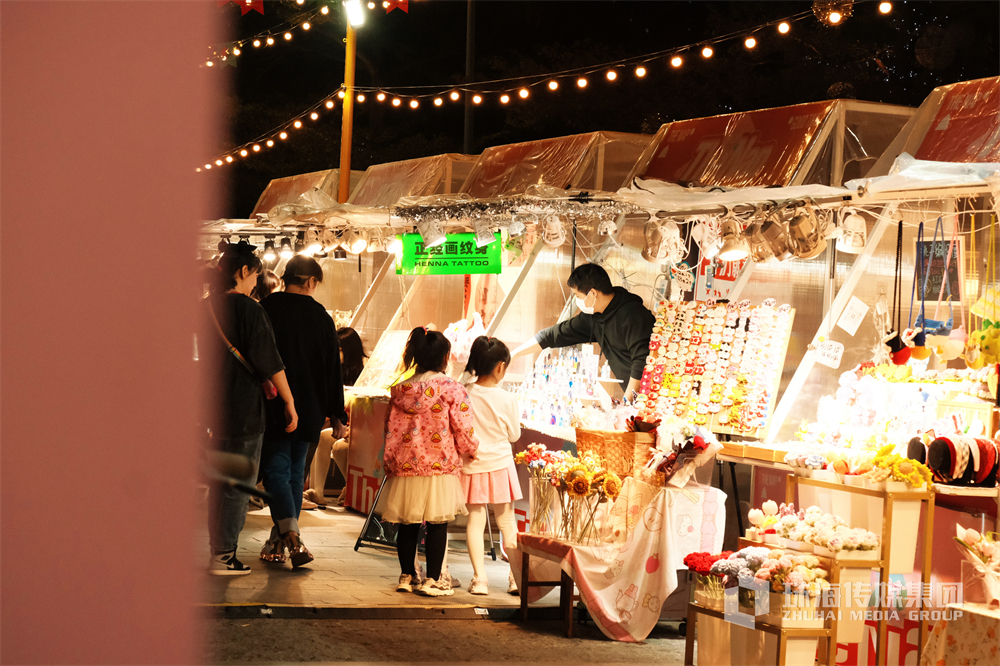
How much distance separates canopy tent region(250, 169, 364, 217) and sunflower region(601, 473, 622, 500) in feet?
31.3

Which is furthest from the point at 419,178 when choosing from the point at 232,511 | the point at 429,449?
the point at 232,511

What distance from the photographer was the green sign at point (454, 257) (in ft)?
28.1

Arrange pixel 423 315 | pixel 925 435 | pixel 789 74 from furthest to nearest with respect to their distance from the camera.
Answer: pixel 789 74 → pixel 423 315 → pixel 925 435

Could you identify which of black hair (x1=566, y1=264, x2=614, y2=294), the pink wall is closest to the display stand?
black hair (x1=566, y1=264, x2=614, y2=294)

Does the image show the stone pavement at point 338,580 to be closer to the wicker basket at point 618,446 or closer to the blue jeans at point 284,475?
the blue jeans at point 284,475

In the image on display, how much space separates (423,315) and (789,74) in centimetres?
1082

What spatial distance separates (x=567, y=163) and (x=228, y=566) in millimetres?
5058

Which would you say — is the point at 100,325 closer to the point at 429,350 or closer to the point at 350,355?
the point at 429,350

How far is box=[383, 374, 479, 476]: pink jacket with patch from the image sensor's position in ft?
20.4

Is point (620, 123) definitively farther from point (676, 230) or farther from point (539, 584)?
point (539, 584)

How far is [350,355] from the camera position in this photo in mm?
9953

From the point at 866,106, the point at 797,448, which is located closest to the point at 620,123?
the point at 866,106

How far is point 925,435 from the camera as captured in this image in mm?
5258

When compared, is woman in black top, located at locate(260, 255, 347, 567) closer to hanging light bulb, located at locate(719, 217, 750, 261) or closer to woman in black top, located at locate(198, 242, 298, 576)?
woman in black top, located at locate(198, 242, 298, 576)
